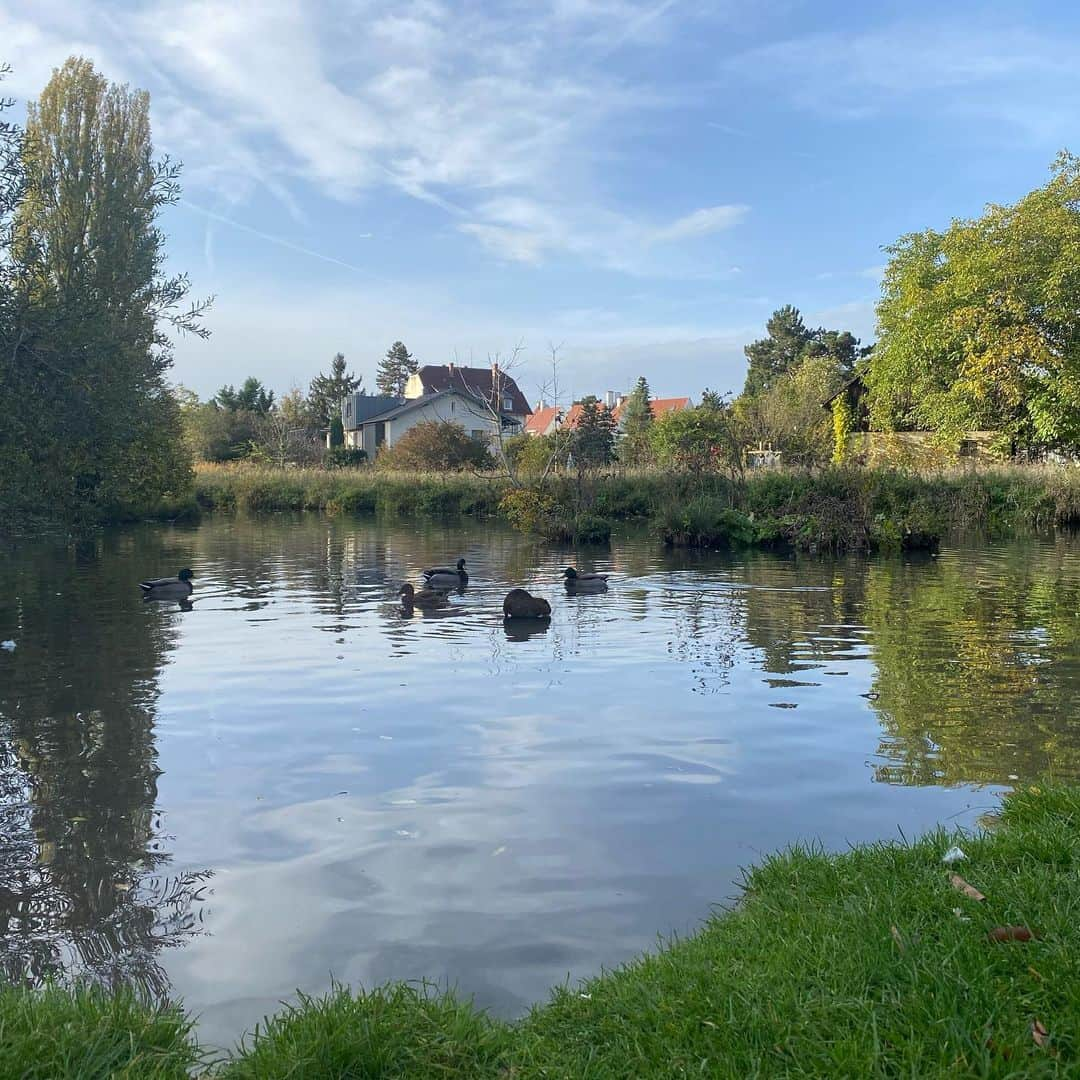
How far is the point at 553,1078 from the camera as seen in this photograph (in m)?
3.30

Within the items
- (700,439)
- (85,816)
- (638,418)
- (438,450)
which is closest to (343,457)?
(438,450)

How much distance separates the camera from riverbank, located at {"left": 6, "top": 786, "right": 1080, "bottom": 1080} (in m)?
3.26

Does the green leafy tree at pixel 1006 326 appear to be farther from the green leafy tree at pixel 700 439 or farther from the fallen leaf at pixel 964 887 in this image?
the fallen leaf at pixel 964 887

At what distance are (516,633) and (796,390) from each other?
186ft

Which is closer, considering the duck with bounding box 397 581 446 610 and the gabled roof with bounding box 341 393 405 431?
the duck with bounding box 397 581 446 610

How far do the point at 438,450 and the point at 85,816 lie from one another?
50998mm

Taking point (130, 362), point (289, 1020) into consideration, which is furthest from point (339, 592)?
point (289, 1020)

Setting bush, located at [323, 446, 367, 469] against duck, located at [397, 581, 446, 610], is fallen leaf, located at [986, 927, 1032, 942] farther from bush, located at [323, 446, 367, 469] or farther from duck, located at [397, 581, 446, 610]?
bush, located at [323, 446, 367, 469]

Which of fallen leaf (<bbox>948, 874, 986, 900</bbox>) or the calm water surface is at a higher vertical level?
fallen leaf (<bbox>948, 874, 986, 900</bbox>)

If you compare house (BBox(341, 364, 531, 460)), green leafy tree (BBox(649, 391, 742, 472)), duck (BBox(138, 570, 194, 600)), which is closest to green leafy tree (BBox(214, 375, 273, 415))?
house (BBox(341, 364, 531, 460))

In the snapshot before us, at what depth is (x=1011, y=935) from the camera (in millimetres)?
3918

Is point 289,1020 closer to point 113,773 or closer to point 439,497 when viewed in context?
point 113,773

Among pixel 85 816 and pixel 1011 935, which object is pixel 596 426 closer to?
pixel 85 816

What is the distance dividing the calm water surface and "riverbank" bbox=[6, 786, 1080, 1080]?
2.20 ft
